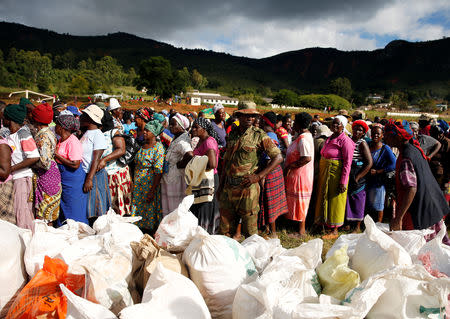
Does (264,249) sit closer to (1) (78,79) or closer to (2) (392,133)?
(2) (392,133)

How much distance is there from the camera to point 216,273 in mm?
1470

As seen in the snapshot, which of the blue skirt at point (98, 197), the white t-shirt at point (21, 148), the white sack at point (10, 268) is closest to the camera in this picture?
the white sack at point (10, 268)

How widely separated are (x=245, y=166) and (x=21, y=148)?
2288 millimetres

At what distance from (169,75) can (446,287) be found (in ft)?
221

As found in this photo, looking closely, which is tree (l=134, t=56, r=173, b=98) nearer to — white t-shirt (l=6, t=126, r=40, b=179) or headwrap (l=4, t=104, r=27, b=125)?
headwrap (l=4, t=104, r=27, b=125)

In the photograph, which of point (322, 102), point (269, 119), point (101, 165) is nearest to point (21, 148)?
point (101, 165)

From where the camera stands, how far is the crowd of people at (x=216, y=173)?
272 cm

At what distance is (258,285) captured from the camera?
127 cm

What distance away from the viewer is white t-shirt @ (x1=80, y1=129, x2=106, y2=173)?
354cm

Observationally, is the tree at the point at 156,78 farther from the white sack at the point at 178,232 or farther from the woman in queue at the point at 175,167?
the white sack at the point at 178,232

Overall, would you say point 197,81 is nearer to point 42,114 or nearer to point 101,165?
point 101,165

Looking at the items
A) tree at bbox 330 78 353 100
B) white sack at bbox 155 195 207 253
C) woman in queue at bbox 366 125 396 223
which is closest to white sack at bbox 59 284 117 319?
white sack at bbox 155 195 207 253

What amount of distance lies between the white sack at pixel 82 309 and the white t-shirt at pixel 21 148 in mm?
2233

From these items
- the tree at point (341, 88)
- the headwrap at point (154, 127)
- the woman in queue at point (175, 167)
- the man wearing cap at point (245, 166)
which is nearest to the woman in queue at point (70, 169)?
the headwrap at point (154, 127)
